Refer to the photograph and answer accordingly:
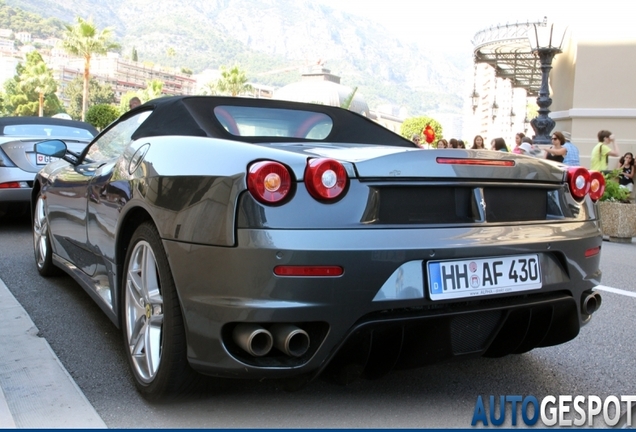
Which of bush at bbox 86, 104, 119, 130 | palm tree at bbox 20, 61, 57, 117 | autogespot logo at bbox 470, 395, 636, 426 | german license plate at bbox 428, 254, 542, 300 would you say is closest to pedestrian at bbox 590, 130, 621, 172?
autogespot logo at bbox 470, 395, 636, 426

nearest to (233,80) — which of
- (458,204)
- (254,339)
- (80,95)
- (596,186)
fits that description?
(80,95)

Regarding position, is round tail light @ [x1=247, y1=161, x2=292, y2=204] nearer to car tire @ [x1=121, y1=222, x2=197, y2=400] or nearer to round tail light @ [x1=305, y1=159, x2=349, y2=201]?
round tail light @ [x1=305, y1=159, x2=349, y2=201]

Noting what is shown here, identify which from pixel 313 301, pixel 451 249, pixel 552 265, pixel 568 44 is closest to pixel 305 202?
pixel 313 301

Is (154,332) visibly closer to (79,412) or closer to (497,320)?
(79,412)

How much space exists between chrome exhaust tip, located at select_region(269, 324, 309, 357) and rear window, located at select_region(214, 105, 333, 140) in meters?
1.19

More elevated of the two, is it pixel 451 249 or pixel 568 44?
pixel 568 44

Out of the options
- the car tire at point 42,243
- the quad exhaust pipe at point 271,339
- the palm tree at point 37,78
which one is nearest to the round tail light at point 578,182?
the quad exhaust pipe at point 271,339

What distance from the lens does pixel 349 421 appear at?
2543 millimetres

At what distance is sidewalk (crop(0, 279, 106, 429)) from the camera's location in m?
2.46

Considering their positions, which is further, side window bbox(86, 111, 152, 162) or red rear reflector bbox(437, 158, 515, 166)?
side window bbox(86, 111, 152, 162)

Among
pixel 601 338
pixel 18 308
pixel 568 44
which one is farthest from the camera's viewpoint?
pixel 568 44

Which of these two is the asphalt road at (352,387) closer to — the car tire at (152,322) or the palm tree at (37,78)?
the car tire at (152,322)

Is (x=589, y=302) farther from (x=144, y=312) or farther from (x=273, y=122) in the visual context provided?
(x=144, y=312)

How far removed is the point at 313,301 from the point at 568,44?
15.9m
